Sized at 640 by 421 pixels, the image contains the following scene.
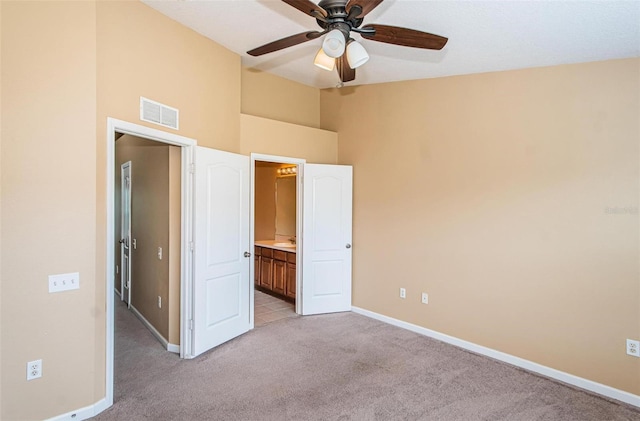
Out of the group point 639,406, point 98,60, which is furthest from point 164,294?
point 639,406

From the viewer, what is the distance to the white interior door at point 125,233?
183 inches

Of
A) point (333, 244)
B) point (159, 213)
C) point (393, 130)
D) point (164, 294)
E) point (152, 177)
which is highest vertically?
point (393, 130)

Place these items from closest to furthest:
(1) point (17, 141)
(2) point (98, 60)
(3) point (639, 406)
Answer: (1) point (17, 141) < (2) point (98, 60) < (3) point (639, 406)

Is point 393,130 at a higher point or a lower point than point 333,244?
higher

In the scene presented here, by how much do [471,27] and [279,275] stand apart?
4.08 metres

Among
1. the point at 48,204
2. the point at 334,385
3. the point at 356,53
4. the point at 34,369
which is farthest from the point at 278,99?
the point at 34,369

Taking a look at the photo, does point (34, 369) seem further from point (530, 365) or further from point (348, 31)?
point (530, 365)

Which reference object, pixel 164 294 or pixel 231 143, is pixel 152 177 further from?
pixel 164 294

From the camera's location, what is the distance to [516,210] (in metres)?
3.24

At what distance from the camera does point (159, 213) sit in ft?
12.0

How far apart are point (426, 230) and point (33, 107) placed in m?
3.70

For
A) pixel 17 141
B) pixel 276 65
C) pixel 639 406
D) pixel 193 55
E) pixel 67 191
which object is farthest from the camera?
pixel 276 65

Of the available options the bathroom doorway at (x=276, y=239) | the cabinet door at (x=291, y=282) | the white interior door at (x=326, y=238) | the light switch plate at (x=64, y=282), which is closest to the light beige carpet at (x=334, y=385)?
the white interior door at (x=326, y=238)

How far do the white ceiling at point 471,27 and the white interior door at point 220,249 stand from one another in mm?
1190
